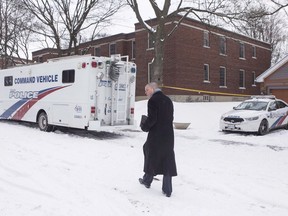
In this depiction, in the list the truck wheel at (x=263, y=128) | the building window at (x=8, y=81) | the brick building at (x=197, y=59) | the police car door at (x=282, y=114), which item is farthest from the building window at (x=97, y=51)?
the truck wheel at (x=263, y=128)

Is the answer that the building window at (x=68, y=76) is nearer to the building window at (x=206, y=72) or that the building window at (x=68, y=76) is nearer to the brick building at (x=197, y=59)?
the brick building at (x=197, y=59)

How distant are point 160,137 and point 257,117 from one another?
31.3 ft

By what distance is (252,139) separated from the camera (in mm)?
13234

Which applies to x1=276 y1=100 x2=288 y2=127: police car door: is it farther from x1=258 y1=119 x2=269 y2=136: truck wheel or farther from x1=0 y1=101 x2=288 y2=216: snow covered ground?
x1=0 y1=101 x2=288 y2=216: snow covered ground

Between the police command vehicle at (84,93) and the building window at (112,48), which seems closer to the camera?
the police command vehicle at (84,93)

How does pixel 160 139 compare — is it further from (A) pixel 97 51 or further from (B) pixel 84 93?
(A) pixel 97 51

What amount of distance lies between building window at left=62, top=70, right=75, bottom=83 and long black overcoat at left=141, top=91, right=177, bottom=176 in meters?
7.62

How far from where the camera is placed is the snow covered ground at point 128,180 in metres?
5.12

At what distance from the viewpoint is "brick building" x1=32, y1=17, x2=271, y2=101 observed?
97.8ft

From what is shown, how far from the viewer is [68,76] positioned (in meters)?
13.0

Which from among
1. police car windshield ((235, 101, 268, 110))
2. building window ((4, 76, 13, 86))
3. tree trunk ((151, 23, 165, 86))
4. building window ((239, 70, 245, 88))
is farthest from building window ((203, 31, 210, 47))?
building window ((4, 76, 13, 86))

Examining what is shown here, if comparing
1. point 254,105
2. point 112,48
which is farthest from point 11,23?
point 254,105

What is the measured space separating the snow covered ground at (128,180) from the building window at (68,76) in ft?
7.68

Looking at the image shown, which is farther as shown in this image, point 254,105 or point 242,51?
point 242,51
